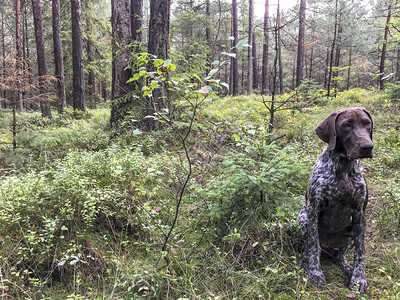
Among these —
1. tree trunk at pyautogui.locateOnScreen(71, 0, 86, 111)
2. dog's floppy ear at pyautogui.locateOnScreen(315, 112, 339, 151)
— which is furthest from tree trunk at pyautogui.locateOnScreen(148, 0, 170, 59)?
tree trunk at pyautogui.locateOnScreen(71, 0, 86, 111)

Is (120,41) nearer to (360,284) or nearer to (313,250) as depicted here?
(313,250)

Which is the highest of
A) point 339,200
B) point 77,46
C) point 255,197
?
point 77,46

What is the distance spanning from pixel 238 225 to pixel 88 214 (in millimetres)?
1961

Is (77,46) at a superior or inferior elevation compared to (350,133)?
superior

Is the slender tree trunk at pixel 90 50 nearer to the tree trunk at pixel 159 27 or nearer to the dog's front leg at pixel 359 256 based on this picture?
the tree trunk at pixel 159 27

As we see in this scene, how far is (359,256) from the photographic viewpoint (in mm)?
2615

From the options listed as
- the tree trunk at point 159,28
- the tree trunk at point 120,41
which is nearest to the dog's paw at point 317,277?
the tree trunk at point 159,28

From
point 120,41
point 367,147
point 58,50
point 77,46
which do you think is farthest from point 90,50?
point 367,147

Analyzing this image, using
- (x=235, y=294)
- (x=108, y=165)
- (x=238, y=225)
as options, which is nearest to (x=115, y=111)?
(x=108, y=165)

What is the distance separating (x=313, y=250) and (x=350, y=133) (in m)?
1.26

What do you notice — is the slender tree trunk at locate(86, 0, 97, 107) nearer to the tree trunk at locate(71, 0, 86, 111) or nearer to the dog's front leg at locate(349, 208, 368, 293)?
the tree trunk at locate(71, 0, 86, 111)

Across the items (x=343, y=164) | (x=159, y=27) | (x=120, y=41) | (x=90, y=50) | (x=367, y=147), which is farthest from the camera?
(x=90, y=50)

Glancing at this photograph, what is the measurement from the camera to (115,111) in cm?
814

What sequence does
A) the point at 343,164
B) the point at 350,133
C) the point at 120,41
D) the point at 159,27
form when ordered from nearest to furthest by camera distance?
the point at 350,133 < the point at 343,164 < the point at 159,27 < the point at 120,41
